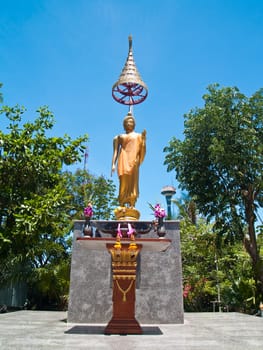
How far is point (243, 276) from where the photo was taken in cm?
1306

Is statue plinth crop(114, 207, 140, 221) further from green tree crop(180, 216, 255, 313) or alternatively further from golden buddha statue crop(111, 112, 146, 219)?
green tree crop(180, 216, 255, 313)

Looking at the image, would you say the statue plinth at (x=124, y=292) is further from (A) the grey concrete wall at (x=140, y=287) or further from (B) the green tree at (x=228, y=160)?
(B) the green tree at (x=228, y=160)

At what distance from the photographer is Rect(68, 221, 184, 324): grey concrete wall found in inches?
292

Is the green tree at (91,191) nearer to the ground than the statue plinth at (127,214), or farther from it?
farther from it

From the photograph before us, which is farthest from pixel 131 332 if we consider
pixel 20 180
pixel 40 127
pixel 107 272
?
pixel 40 127

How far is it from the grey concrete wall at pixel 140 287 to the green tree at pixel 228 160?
528cm

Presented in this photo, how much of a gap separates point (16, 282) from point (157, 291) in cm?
684

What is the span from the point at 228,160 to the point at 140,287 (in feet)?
21.0

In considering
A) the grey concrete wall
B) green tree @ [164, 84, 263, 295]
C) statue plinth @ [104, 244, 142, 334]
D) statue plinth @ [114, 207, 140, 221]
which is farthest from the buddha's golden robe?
green tree @ [164, 84, 263, 295]

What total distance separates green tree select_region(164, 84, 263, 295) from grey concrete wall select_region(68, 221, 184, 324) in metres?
5.28

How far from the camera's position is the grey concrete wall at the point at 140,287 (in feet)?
24.3

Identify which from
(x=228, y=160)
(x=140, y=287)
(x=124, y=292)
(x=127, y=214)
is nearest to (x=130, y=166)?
(x=127, y=214)

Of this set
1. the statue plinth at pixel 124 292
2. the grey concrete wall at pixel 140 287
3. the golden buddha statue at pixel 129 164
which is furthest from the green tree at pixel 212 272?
the statue plinth at pixel 124 292

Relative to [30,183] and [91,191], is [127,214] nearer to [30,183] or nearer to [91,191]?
[30,183]
